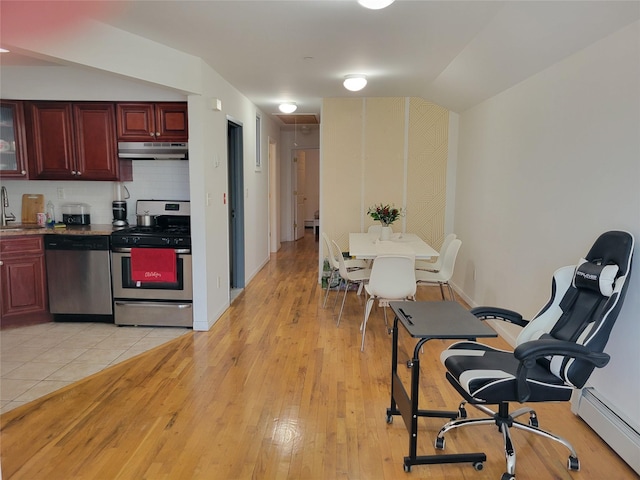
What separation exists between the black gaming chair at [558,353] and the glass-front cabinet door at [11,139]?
14.2 ft

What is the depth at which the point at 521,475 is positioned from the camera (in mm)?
2127

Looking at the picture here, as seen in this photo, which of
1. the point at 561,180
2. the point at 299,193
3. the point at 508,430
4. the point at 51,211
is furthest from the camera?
the point at 299,193

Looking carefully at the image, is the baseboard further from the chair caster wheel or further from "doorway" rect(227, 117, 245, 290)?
"doorway" rect(227, 117, 245, 290)

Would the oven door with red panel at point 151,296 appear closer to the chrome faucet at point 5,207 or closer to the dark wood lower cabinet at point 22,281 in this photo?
the dark wood lower cabinet at point 22,281

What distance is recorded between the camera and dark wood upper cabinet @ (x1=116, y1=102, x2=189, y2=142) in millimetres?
4176

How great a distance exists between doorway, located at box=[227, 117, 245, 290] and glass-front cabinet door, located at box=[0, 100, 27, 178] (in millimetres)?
2117

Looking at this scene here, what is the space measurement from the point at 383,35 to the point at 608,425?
2873 millimetres

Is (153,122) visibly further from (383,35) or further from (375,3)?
(375,3)

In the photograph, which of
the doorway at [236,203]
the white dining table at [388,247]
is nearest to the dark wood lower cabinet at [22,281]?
the doorway at [236,203]

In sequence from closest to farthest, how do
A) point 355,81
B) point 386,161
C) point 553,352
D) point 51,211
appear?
point 553,352, point 355,81, point 51,211, point 386,161

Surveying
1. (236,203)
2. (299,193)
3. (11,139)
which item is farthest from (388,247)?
(299,193)

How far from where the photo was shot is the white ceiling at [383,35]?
2.61 metres

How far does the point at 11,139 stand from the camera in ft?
13.9

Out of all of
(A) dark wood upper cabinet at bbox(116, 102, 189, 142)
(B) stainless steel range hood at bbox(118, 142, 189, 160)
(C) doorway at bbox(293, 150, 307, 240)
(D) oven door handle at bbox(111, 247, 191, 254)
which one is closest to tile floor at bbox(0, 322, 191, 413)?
(D) oven door handle at bbox(111, 247, 191, 254)
